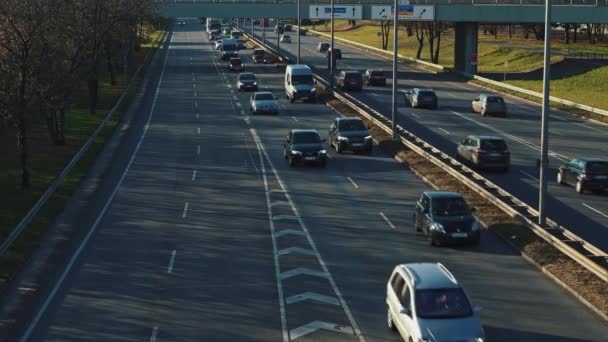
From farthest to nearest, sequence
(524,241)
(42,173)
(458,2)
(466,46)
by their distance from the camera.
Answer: (466,46) → (458,2) → (42,173) → (524,241)

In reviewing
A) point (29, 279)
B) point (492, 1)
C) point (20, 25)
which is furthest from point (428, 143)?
point (492, 1)

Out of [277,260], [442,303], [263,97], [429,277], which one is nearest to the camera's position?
[442,303]

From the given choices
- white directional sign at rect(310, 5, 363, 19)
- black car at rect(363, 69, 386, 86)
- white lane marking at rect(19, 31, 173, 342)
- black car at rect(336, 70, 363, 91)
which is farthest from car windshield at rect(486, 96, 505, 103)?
white directional sign at rect(310, 5, 363, 19)

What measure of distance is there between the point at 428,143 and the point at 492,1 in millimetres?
40799

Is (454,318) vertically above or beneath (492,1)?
beneath

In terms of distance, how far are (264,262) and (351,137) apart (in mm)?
20183

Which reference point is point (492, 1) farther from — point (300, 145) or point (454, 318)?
point (454, 318)

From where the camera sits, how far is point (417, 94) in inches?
2520

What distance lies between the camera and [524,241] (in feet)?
88.2

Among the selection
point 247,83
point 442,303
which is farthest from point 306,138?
point 247,83

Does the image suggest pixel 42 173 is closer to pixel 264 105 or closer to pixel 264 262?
pixel 264 262

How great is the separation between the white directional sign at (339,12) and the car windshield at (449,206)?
62705 mm

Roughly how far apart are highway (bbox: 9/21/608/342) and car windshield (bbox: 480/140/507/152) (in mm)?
3429

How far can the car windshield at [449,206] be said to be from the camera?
27355 mm
